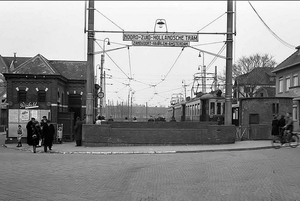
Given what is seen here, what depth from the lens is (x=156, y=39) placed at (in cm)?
2098

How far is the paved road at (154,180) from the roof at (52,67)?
2007 centimetres

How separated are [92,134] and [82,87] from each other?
673 inches

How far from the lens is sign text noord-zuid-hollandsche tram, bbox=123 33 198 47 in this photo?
20984 millimetres

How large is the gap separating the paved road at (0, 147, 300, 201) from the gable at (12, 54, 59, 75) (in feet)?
65.2

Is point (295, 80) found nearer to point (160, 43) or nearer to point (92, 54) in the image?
point (160, 43)

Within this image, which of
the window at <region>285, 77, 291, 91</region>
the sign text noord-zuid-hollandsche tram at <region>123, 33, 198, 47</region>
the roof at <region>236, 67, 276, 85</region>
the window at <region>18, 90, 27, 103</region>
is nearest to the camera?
the sign text noord-zuid-hollandsche tram at <region>123, 33, 198, 47</region>

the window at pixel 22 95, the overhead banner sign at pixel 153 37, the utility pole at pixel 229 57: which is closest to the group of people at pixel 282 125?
the utility pole at pixel 229 57

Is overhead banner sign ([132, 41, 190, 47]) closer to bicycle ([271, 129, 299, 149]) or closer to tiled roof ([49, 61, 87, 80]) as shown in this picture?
bicycle ([271, 129, 299, 149])

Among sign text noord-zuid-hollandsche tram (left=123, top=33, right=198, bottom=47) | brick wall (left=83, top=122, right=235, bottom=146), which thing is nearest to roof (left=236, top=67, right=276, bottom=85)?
brick wall (left=83, top=122, right=235, bottom=146)

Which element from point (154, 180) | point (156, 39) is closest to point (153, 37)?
point (156, 39)

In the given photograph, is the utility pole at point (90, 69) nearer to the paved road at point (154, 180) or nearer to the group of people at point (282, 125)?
the paved road at point (154, 180)

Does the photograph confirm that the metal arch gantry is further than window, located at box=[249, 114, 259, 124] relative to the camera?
No

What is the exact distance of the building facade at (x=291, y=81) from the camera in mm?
38625

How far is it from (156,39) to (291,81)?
24.9 m
